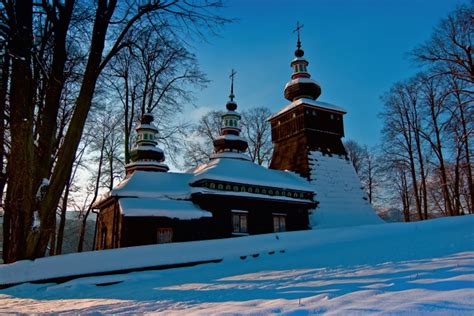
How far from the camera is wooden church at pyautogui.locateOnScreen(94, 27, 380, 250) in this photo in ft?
58.7

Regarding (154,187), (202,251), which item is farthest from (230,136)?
(202,251)

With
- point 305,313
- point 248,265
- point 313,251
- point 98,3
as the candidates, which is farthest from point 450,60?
point 305,313

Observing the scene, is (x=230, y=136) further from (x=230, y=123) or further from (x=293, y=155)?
(x=293, y=155)

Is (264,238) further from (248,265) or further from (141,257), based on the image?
(141,257)

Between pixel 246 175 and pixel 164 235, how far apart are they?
5991 mm

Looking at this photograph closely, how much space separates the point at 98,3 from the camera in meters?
10.0

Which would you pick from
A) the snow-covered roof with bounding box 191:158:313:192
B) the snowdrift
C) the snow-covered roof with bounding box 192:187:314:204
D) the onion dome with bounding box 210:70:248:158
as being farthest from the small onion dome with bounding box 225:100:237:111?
the snowdrift

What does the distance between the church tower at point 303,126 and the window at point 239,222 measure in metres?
6.48

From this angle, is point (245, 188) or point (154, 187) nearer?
point (154, 187)

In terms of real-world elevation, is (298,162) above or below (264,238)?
above

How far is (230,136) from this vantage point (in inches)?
990

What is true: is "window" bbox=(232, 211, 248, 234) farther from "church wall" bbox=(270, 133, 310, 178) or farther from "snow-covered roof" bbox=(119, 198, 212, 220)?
"church wall" bbox=(270, 133, 310, 178)

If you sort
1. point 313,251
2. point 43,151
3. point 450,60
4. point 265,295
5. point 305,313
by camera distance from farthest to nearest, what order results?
1. point 450,60
2. point 313,251
3. point 43,151
4. point 265,295
5. point 305,313

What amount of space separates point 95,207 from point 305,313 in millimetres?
21027
